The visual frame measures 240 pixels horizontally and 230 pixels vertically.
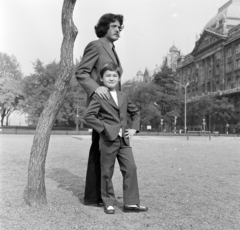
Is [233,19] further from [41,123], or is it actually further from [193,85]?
[41,123]

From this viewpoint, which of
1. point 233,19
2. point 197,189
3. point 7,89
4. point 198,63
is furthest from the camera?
point 198,63

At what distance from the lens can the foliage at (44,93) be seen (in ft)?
140

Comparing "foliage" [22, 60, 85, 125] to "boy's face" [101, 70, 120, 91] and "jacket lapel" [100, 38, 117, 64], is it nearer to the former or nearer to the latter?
"jacket lapel" [100, 38, 117, 64]

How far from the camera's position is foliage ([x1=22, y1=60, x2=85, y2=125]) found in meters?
42.6

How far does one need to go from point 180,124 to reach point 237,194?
5969cm

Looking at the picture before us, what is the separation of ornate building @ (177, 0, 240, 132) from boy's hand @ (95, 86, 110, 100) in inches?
1889

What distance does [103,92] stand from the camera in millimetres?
3738

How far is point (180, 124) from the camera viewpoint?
6378 centimetres

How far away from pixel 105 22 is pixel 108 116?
4.03 feet

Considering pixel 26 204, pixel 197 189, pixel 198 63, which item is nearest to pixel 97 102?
pixel 26 204

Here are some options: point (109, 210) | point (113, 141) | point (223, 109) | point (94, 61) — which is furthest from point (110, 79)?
point (223, 109)

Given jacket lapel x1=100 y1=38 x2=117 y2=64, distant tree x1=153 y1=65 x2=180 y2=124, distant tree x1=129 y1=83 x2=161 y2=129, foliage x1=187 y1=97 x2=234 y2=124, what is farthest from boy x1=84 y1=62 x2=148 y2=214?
distant tree x1=153 y1=65 x2=180 y2=124

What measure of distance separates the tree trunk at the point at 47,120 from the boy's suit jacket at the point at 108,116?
0.62 metres

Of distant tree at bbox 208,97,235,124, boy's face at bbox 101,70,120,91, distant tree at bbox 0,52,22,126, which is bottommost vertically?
boy's face at bbox 101,70,120,91
